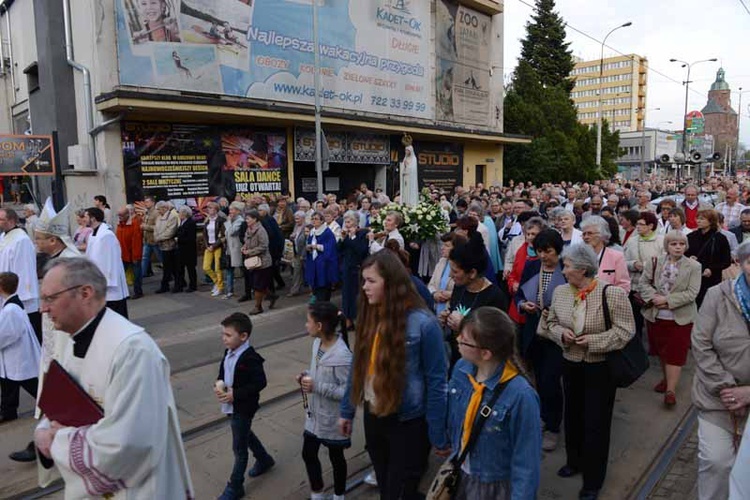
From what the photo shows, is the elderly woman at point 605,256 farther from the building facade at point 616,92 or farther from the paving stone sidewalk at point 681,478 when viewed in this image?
the building facade at point 616,92

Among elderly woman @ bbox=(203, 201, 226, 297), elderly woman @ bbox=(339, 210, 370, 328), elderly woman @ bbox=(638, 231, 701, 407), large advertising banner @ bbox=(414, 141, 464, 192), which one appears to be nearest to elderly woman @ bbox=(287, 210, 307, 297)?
elderly woman @ bbox=(203, 201, 226, 297)

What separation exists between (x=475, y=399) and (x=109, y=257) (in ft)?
18.0

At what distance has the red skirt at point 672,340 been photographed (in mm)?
5578

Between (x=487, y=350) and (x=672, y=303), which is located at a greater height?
(x=487, y=350)

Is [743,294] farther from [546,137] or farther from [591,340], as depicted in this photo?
[546,137]

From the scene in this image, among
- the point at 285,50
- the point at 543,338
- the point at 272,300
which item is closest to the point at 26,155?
the point at 272,300

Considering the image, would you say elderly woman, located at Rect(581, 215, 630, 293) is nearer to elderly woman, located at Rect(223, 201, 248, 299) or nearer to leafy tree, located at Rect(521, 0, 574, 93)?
elderly woman, located at Rect(223, 201, 248, 299)

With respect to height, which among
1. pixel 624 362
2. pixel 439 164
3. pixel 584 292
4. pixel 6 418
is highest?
pixel 439 164

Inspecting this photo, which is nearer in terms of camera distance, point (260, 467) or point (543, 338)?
point (260, 467)

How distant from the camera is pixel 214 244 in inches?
436

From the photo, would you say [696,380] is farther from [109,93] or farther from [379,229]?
[109,93]

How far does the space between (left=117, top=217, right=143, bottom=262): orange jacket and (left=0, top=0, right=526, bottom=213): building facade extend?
8.66 ft

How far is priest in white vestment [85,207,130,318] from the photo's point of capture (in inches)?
257

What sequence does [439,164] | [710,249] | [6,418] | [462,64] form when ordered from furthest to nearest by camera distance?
[462,64], [439,164], [710,249], [6,418]
